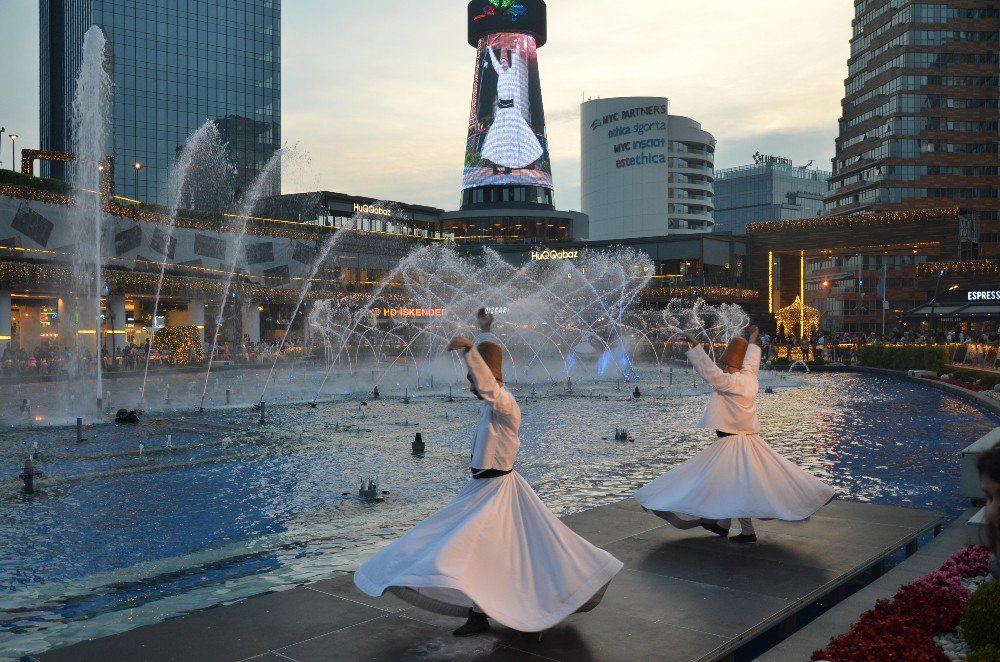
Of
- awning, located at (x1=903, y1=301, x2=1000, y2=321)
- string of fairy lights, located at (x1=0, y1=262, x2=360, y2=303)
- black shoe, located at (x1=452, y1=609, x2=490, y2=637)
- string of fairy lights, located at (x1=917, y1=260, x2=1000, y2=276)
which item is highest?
string of fairy lights, located at (x1=917, y1=260, x2=1000, y2=276)

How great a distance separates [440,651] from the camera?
20.4ft

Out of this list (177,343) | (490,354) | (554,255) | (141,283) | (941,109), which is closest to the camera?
(490,354)

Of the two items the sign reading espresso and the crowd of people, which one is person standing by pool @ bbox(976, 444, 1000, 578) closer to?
the crowd of people

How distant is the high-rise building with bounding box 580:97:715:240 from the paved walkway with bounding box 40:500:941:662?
135 metres

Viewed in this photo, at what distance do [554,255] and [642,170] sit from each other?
4775 centimetres

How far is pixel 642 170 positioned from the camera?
141625 mm

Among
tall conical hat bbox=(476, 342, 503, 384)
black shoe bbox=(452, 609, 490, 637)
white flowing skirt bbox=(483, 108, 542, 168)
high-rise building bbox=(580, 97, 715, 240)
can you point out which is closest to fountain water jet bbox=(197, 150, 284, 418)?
black shoe bbox=(452, 609, 490, 637)

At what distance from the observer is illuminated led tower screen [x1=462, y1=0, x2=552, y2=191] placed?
123125 mm

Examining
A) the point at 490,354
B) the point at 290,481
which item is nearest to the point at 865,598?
the point at 490,354

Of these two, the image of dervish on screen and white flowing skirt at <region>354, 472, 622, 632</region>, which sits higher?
the image of dervish on screen

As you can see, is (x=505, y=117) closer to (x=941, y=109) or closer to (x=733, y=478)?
(x=941, y=109)

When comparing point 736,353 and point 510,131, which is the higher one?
point 510,131

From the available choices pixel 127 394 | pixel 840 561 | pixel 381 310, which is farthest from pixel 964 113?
pixel 840 561

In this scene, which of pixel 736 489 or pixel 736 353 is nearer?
pixel 736 489
